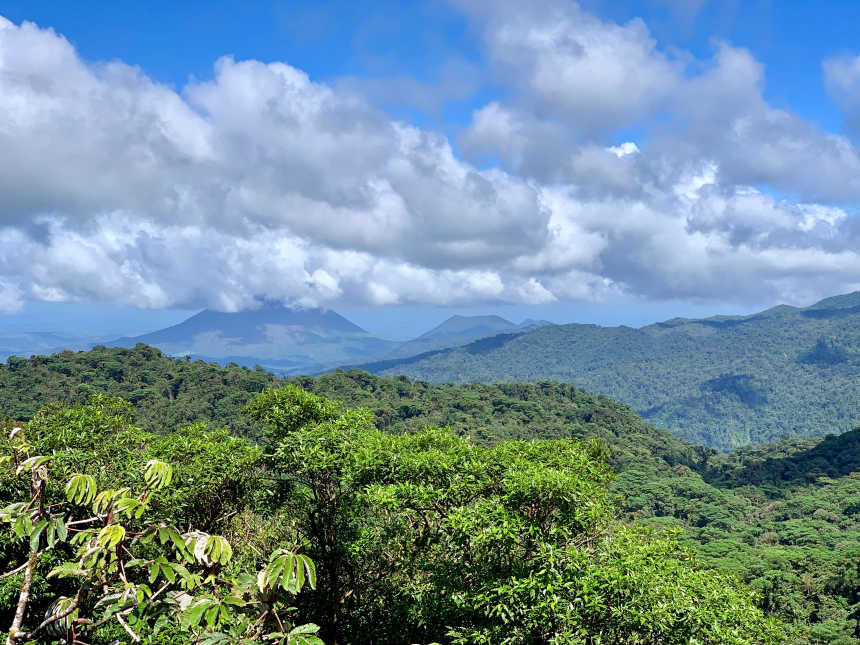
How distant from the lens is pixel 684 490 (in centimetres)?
7831

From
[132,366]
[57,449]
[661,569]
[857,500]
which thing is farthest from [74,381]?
[857,500]

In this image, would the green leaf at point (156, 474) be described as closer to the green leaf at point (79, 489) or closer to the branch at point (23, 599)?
the green leaf at point (79, 489)

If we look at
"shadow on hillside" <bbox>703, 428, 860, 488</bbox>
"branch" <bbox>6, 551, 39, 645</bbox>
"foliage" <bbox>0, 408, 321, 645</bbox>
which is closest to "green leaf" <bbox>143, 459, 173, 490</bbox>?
"foliage" <bbox>0, 408, 321, 645</bbox>

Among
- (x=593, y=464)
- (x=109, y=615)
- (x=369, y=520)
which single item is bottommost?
(x=369, y=520)

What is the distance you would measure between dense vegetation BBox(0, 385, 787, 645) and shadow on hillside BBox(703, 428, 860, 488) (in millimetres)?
94183

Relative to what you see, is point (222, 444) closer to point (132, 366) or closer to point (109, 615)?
point (109, 615)

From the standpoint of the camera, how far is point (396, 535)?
37.4 ft

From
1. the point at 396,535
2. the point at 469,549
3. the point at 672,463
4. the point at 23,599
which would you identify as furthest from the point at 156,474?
the point at 672,463

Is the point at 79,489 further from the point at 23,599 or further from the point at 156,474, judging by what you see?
the point at 23,599

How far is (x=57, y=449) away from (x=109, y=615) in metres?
13.8

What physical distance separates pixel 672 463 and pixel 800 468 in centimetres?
2182

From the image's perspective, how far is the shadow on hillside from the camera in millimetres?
90438

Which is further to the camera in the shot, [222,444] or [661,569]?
[222,444]

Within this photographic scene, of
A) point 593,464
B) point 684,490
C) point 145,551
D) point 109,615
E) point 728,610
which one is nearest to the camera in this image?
point 109,615
